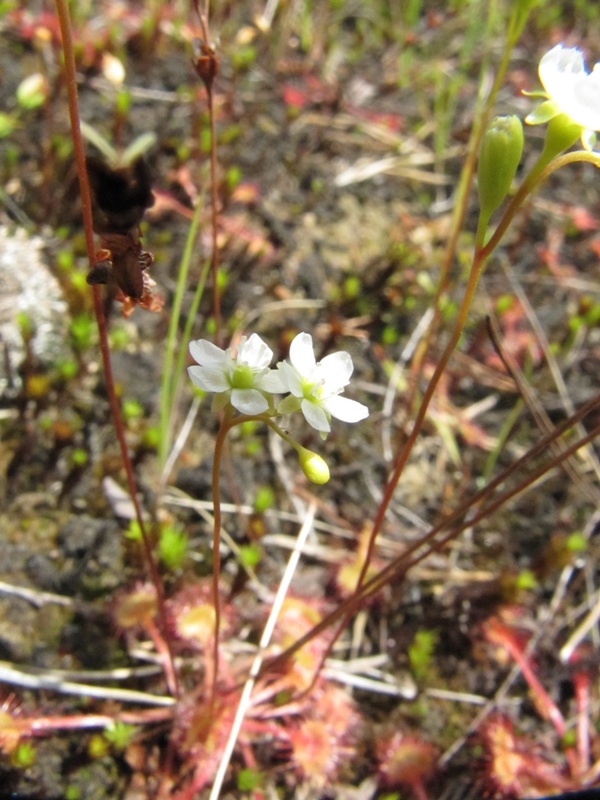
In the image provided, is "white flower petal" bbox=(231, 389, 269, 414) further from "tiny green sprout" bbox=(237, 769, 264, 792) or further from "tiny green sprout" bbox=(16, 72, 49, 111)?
"tiny green sprout" bbox=(16, 72, 49, 111)

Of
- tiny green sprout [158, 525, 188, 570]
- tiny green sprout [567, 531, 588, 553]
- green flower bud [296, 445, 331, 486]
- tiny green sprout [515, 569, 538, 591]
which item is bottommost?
tiny green sprout [515, 569, 538, 591]

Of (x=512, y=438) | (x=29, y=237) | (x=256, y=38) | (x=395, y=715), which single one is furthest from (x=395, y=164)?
(x=395, y=715)

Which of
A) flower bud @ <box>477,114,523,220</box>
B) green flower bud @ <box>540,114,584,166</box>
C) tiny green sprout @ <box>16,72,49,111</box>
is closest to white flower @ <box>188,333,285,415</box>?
flower bud @ <box>477,114,523,220</box>

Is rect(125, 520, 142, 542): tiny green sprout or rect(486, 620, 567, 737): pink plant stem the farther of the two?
rect(486, 620, 567, 737): pink plant stem

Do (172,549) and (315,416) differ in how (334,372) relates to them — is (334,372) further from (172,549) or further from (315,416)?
(172,549)

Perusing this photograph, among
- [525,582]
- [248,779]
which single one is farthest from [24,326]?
[525,582]

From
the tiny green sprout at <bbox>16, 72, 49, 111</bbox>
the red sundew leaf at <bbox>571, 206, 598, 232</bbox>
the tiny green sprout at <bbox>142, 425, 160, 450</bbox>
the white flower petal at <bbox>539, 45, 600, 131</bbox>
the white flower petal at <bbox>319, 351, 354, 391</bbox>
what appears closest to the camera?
the white flower petal at <bbox>539, 45, 600, 131</bbox>

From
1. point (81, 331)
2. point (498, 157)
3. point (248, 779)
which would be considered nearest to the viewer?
point (498, 157)

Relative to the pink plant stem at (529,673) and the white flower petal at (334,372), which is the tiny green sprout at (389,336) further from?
the white flower petal at (334,372)
